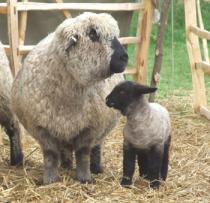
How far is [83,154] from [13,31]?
256 centimetres

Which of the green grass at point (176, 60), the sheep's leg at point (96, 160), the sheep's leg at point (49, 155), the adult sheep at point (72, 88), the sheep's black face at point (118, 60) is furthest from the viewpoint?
the green grass at point (176, 60)

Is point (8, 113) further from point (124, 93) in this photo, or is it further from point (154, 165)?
point (154, 165)

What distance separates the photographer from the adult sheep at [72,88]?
5371mm

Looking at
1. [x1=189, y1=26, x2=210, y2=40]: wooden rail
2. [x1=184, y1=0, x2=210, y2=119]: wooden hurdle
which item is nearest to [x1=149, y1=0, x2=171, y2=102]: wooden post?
[x1=184, y1=0, x2=210, y2=119]: wooden hurdle

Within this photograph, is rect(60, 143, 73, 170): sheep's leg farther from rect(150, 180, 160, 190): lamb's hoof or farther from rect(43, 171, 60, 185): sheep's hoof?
rect(150, 180, 160, 190): lamb's hoof

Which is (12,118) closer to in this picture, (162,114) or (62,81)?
(62,81)

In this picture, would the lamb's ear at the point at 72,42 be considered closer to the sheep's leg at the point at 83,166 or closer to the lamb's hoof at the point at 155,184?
the sheep's leg at the point at 83,166

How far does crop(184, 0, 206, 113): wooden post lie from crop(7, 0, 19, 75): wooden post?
2692mm

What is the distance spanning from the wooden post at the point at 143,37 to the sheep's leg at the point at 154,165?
12.6 feet

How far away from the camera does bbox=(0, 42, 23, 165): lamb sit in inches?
253

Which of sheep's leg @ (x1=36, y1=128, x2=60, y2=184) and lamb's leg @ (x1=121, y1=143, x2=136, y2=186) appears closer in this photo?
lamb's leg @ (x1=121, y1=143, x2=136, y2=186)

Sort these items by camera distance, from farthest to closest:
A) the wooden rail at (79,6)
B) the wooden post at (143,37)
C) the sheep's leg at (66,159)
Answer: the wooden post at (143,37) → the wooden rail at (79,6) → the sheep's leg at (66,159)

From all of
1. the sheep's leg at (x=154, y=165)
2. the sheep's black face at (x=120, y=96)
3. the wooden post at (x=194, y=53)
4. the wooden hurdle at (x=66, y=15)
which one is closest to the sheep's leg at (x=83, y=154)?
the sheep's black face at (x=120, y=96)

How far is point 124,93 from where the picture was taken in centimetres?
546
